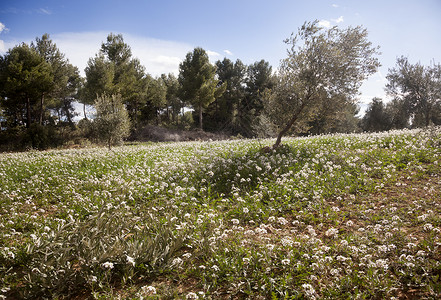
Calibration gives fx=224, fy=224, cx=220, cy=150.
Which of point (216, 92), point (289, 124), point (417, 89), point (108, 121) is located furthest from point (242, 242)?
point (216, 92)

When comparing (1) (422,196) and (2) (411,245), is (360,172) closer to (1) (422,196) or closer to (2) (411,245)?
(1) (422,196)

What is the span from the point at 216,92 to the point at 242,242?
159ft

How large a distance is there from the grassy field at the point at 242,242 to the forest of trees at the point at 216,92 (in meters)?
6.83

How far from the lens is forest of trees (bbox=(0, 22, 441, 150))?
47.6ft

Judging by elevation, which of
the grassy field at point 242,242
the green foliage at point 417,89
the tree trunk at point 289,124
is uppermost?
the green foliage at point 417,89

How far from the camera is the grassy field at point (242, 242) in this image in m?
4.07

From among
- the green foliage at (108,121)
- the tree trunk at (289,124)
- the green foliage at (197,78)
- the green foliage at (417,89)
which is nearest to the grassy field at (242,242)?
the tree trunk at (289,124)

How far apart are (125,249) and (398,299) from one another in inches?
201

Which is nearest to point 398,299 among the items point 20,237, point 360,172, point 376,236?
point 376,236

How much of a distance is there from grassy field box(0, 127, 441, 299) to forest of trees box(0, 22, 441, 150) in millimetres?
6829

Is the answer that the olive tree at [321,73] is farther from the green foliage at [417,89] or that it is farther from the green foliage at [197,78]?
the green foliage at [197,78]

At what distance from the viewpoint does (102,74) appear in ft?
120

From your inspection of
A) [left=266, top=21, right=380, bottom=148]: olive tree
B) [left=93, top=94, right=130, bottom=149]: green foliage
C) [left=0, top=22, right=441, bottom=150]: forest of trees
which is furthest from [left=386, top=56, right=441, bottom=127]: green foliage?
[left=93, top=94, right=130, bottom=149]: green foliage

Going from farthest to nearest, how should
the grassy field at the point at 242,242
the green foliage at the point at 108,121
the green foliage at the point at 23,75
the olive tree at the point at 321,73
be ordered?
the green foliage at the point at 23,75, the green foliage at the point at 108,121, the olive tree at the point at 321,73, the grassy field at the point at 242,242
